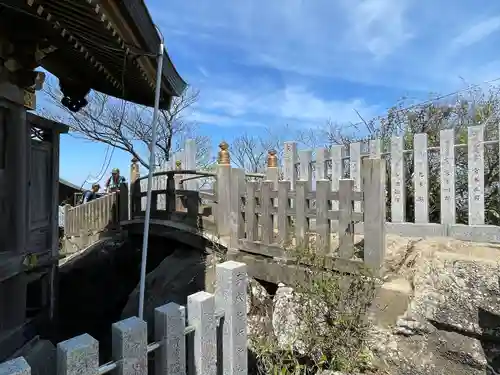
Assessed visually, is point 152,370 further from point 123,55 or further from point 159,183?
point 159,183

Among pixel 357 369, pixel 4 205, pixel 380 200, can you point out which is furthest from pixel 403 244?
pixel 4 205

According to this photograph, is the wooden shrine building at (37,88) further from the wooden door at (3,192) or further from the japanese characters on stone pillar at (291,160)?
the japanese characters on stone pillar at (291,160)

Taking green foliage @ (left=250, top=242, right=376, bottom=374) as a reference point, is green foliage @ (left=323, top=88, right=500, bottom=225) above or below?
above

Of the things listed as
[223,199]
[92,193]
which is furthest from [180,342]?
[92,193]

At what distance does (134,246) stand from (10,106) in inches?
232

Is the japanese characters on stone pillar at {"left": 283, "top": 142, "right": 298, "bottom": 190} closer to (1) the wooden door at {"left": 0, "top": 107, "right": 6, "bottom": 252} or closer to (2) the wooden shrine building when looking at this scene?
(2) the wooden shrine building

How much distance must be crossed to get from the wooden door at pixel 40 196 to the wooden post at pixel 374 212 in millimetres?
3708

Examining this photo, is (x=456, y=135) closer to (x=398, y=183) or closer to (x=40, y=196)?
(x=398, y=183)

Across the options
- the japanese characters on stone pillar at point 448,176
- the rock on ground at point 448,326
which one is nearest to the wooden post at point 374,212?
the rock on ground at point 448,326

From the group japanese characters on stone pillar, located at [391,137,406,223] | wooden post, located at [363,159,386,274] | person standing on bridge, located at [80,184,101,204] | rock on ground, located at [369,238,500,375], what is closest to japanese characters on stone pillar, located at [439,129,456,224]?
japanese characters on stone pillar, located at [391,137,406,223]

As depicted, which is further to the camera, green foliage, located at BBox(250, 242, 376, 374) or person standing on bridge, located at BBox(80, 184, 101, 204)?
person standing on bridge, located at BBox(80, 184, 101, 204)

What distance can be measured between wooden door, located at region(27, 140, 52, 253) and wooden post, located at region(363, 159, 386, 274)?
3708 millimetres

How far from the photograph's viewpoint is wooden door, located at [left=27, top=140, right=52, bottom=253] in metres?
4.39

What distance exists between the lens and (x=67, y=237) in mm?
12219
